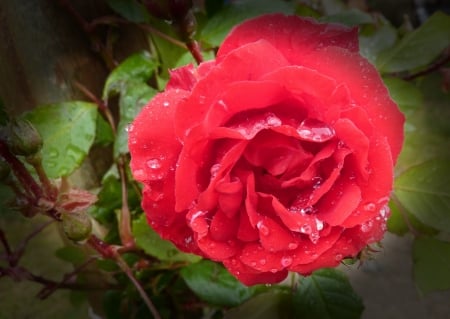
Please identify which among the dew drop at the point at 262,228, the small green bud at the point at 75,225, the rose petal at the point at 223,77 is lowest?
the small green bud at the point at 75,225

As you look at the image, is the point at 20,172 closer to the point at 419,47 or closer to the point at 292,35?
the point at 292,35

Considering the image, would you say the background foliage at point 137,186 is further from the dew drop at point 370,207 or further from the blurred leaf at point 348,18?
the dew drop at point 370,207

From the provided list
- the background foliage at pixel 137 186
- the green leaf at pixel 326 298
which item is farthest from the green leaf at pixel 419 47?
the green leaf at pixel 326 298

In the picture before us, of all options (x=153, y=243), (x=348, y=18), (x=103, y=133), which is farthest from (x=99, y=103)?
(x=348, y=18)

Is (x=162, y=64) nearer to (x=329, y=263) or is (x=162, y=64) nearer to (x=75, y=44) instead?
(x=75, y=44)

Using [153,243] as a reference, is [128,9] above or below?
above
